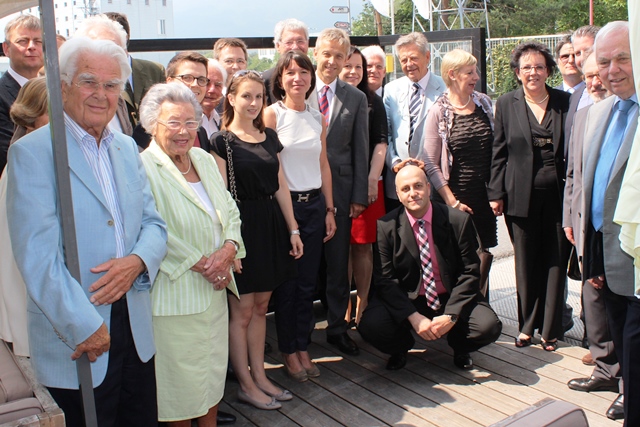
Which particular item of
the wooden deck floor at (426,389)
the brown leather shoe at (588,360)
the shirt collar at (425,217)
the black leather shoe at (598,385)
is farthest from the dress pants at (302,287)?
the brown leather shoe at (588,360)

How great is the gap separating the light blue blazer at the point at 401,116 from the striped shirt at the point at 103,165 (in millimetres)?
2551

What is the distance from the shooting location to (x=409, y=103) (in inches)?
186

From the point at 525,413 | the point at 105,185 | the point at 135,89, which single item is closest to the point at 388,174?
the point at 135,89

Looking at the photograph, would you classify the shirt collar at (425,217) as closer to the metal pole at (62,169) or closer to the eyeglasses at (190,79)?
the eyeglasses at (190,79)

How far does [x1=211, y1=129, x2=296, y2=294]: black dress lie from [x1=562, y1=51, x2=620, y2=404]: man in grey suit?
1.62 metres

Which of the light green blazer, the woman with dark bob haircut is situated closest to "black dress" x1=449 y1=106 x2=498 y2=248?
the woman with dark bob haircut

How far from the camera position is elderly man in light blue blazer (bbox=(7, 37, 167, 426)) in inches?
83.7

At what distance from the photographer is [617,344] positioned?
323 cm

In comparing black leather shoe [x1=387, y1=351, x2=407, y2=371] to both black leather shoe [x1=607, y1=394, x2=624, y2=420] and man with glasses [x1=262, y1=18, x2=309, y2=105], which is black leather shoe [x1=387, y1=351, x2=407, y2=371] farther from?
man with glasses [x1=262, y1=18, x2=309, y2=105]

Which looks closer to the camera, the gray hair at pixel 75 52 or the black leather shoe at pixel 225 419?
the gray hair at pixel 75 52

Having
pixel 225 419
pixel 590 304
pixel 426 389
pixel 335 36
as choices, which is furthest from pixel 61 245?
pixel 590 304

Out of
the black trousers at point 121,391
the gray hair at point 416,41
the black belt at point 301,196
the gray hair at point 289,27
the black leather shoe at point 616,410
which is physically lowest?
the black leather shoe at point 616,410

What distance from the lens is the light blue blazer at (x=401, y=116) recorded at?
4.64m

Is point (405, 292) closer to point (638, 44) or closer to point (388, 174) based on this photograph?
point (388, 174)
